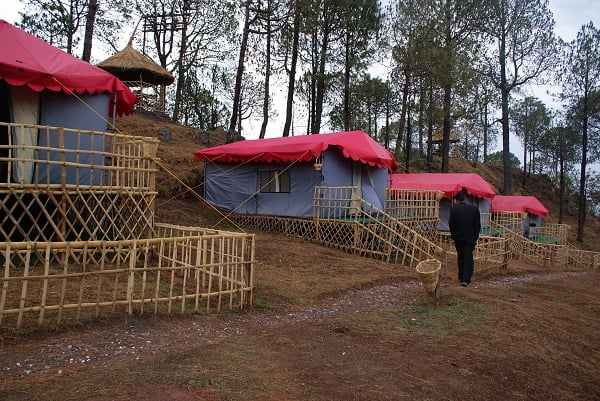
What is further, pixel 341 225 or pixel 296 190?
pixel 296 190

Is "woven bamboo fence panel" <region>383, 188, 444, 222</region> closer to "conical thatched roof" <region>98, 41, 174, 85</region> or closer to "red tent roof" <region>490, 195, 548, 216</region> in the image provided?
"red tent roof" <region>490, 195, 548, 216</region>

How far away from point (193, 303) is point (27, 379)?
2.43 m

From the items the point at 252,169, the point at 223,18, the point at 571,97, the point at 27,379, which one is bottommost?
the point at 27,379

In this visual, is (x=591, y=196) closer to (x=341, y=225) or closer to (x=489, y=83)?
(x=489, y=83)

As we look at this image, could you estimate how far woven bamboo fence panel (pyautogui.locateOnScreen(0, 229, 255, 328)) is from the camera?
4.14 metres

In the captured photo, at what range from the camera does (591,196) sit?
32906 millimetres

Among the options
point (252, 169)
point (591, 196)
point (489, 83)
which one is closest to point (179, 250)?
point (252, 169)

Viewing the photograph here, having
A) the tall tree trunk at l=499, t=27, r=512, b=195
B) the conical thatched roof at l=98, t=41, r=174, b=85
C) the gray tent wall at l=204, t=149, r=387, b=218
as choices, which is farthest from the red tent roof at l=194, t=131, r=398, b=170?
the tall tree trunk at l=499, t=27, r=512, b=195

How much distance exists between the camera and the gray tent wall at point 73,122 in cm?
766

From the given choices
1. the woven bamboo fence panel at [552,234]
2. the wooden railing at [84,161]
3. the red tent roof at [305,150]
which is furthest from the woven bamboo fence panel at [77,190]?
the woven bamboo fence panel at [552,234]

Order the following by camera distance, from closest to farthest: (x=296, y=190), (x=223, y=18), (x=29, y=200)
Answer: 1. (x=29, y=200)
2. (x=296, y=190)
3. (x=223, y=18)

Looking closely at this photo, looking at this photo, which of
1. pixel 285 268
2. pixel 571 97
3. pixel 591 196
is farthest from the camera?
pixel 591 196

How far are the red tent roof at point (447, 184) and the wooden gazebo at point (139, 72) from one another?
1126 centimetres

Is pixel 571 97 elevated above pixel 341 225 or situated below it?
above
